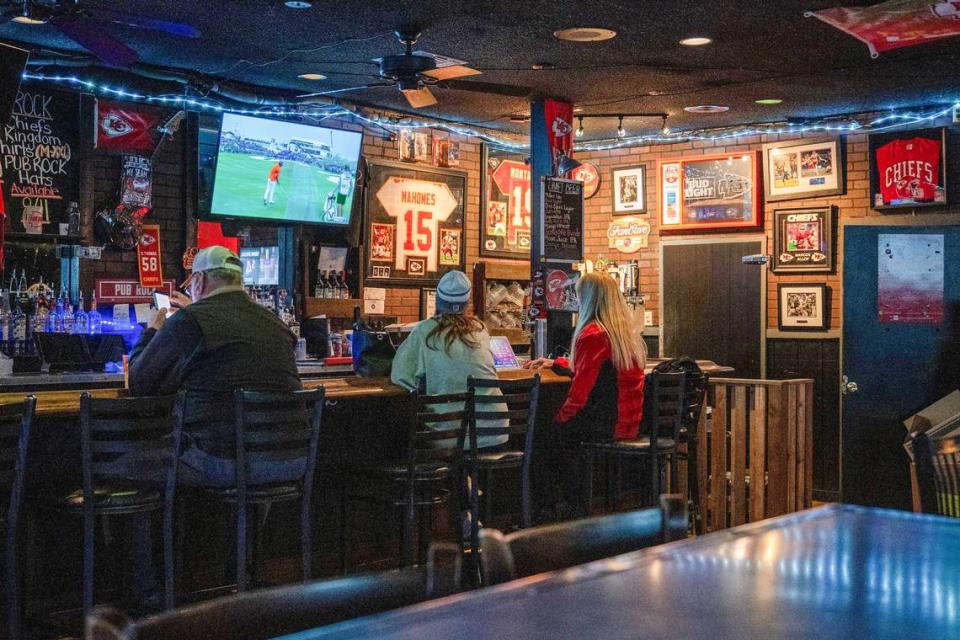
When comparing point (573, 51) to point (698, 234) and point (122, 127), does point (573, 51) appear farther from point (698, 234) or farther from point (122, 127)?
point (698, 234)

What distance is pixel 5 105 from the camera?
611 cm

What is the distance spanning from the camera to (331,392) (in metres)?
4.74

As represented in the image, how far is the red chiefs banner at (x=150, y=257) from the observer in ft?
23.5

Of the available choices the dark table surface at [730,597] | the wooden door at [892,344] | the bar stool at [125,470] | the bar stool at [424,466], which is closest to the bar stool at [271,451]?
the bar stool at [125,470]

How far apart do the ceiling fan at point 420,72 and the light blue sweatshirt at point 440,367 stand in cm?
207

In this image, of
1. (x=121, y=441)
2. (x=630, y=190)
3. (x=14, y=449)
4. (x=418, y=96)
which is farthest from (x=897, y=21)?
(x=630, y=190)

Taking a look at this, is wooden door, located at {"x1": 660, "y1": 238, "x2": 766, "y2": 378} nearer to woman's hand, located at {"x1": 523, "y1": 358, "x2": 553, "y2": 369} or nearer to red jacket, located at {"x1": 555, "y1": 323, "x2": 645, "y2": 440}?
woman's hand, located at {"x1": 523, "y1": 358, "x2": 553, "y2": 369}

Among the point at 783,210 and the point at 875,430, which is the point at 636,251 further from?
the point at 875,430

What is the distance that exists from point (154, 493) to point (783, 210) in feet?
22.2

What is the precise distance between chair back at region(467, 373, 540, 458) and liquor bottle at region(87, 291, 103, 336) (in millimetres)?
3154

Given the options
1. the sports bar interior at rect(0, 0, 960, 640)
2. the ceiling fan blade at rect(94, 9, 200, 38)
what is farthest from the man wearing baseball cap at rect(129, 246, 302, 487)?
the ceiling fan blade at rect(94, 9, 200, 38)

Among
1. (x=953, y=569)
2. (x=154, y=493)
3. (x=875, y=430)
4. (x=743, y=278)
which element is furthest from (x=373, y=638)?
(x=743, y=278)

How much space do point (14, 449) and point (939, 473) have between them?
2812 millimetres

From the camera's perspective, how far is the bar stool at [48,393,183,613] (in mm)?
3549
